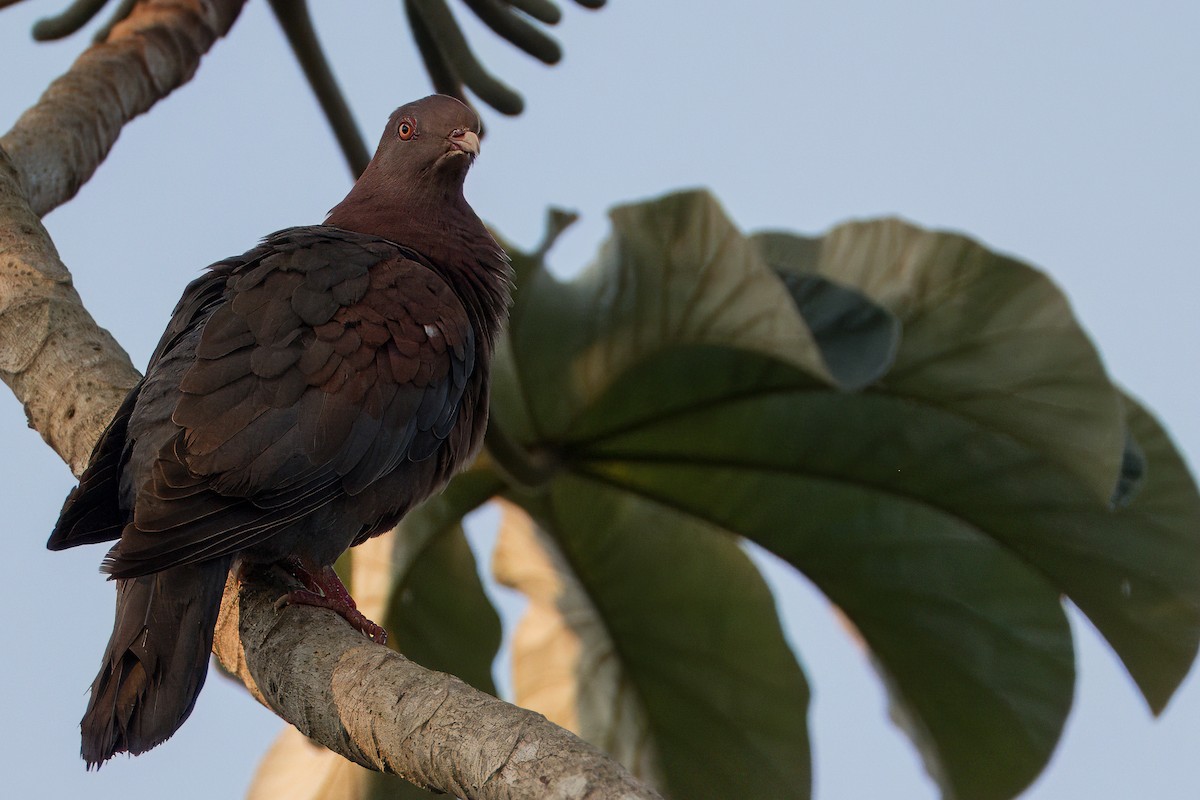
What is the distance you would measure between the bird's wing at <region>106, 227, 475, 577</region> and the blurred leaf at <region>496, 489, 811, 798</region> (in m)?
1.77

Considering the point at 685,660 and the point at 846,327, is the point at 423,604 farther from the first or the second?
the point at 846,327

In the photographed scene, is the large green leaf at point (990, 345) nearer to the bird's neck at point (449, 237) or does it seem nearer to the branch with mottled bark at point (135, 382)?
the bird's neck at point (449, 237)

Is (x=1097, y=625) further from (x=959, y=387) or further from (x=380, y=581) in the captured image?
(x=380, y=581)

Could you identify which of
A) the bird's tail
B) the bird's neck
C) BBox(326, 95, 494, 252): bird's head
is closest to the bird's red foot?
the bird's tail

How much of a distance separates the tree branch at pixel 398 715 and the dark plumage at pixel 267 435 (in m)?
0.11

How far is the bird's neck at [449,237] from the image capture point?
125 inches

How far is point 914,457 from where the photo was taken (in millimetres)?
4121

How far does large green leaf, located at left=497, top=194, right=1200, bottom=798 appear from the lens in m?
3.94

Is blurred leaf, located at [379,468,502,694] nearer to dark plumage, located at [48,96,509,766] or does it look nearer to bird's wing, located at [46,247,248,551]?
dark plumage, located at [48,96,509,766]

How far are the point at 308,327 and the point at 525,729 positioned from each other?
1.22 m

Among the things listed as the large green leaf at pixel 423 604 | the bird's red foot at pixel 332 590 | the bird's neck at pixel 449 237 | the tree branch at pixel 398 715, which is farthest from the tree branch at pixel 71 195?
the large green leaf at pixel 423 604

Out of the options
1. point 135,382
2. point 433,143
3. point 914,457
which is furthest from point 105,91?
point 914,457

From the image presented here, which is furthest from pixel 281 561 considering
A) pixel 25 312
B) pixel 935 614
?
pixel 935 614

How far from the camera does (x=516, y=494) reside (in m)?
4.45
